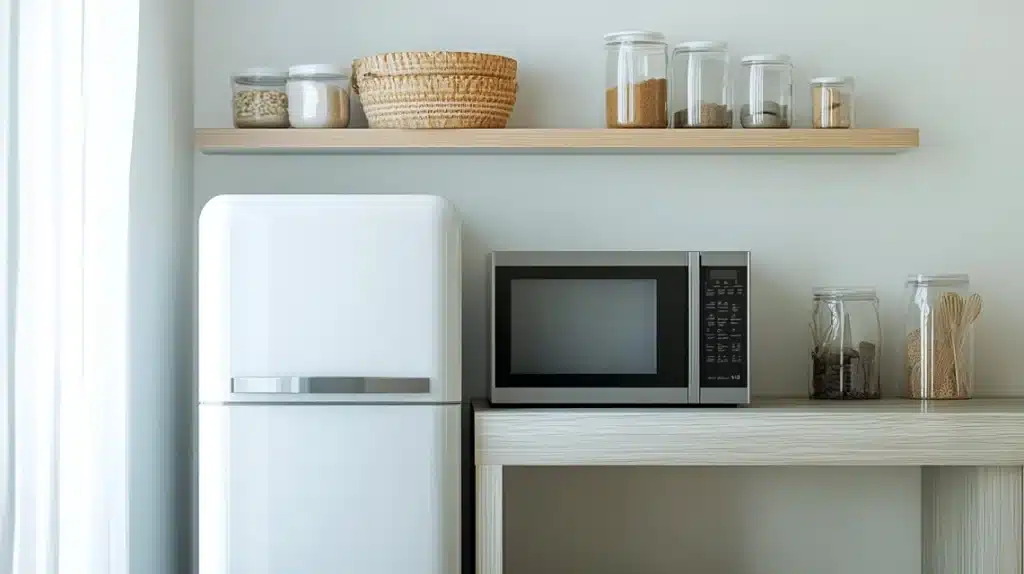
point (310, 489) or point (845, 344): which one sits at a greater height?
point (845, 344)

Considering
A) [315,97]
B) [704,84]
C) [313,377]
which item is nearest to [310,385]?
[313,377]

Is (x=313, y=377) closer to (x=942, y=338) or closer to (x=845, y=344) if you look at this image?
(x=845, y=344)

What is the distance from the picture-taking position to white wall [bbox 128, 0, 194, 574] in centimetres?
218

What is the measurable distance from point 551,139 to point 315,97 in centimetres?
52

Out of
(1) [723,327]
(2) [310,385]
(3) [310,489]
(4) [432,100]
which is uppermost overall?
(4) [432,100]

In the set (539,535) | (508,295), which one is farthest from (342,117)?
(539,535)

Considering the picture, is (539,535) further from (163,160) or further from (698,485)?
(163,160)

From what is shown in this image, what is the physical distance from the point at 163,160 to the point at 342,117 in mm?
390

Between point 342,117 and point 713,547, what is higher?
point 342,117

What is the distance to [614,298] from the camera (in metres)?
2.38

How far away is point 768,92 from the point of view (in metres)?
2.54

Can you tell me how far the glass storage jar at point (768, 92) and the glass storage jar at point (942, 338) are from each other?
1.56ft

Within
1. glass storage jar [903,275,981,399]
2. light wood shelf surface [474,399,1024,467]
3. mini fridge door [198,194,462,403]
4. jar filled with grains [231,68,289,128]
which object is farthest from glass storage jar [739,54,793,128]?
jar filled with grains [231,68,289,128]

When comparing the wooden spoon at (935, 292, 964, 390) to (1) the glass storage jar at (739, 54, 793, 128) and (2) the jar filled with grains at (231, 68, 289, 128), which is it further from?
(2) the jar filled with grains at (231, 68, 289, 128)
